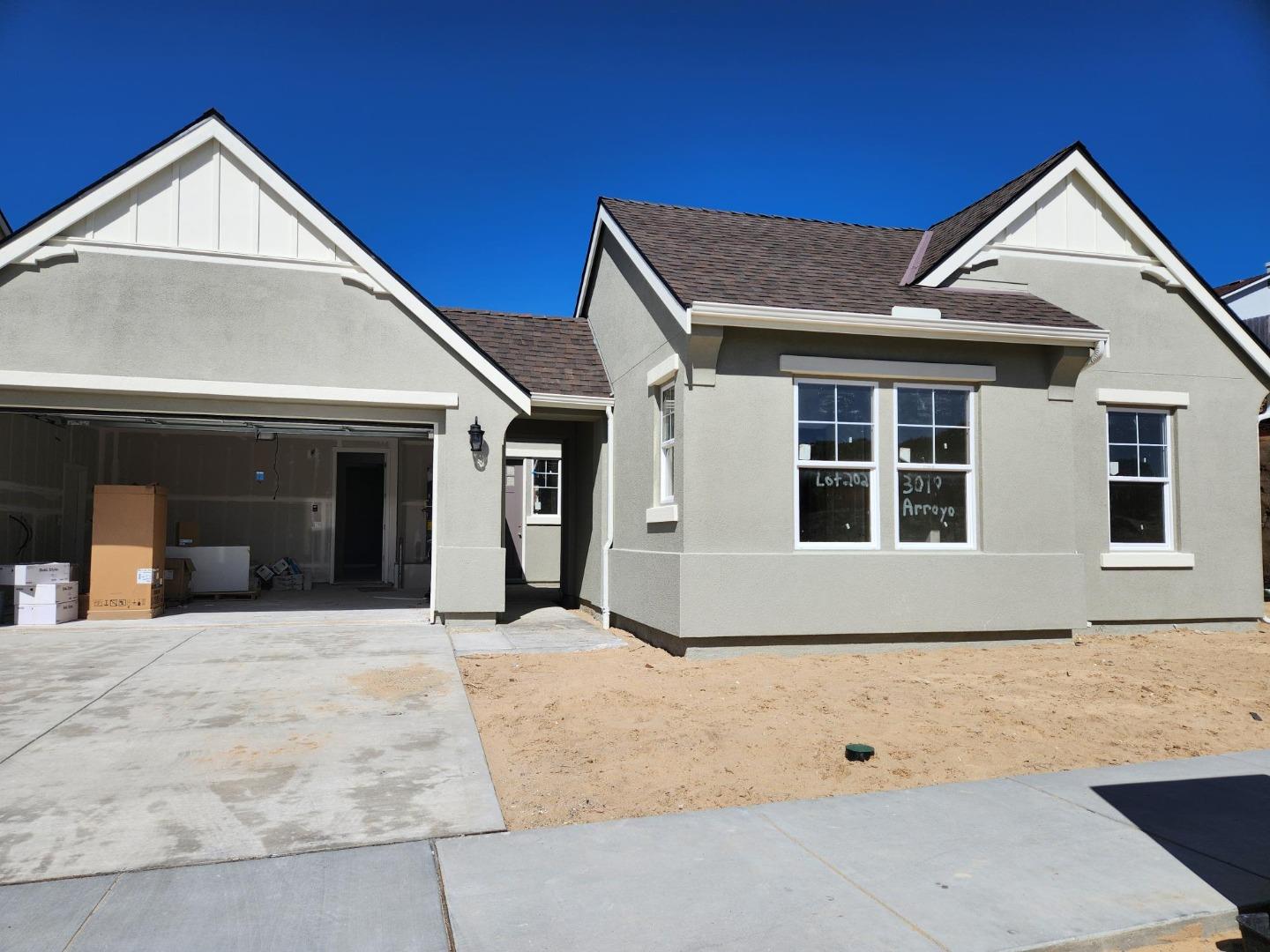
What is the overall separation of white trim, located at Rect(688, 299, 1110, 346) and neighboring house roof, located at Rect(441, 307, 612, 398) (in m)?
3.65

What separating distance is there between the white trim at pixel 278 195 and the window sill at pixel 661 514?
90.3 inches

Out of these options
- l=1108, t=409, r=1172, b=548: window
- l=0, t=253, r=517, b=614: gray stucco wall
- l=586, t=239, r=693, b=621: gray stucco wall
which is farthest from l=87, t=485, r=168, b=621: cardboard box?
l=1108, t=409, r=1172, b=548: window

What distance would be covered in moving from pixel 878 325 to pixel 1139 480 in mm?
4607

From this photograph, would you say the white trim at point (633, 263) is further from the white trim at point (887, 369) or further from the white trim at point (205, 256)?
the white trim at point (205, 256)

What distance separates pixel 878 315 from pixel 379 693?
256 inches

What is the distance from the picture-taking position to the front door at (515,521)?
18.7 metres

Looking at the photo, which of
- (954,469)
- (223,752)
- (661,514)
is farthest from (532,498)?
(223,752)

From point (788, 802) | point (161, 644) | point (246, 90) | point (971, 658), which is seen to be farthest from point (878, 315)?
point (246, 90)

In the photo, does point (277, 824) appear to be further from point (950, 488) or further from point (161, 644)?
point (950, 488)

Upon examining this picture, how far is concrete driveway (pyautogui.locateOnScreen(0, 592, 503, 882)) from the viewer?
13.5 feet

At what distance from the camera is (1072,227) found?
1165cm

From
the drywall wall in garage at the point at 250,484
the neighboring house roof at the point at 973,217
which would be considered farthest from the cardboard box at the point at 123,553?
the neighboring house roof at the point at 973,217

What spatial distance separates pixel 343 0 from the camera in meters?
10.3

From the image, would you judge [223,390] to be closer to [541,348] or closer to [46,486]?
[541,348]
